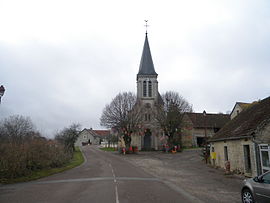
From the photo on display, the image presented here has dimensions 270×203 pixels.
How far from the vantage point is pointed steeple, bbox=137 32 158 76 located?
48.6m

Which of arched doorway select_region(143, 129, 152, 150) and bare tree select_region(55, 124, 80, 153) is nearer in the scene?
bare tree select_region(55, 124, 80, 153)

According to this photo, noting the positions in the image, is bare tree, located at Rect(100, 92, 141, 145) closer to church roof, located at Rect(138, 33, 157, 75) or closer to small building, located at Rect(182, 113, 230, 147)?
church roof, located at Rect(138, 33, 157, 75)

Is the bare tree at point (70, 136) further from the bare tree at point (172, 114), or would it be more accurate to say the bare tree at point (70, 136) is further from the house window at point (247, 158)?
the house window at point (247, 158)

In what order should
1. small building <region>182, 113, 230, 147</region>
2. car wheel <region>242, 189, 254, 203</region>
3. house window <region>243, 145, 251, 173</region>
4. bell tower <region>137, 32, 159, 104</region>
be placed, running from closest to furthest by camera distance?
car wheel <region>242, 189, 254, 203</region>, house window <region>243, 145, 251, 173</region>, small building <region>182, 113, 230, 147</region>, bell tower <region>137, 32, 159, 104</region>

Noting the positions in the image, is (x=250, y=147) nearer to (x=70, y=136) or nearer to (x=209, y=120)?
(x=70, y=136)

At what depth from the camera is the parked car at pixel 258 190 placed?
6321mm

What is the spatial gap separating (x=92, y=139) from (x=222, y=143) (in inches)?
3077

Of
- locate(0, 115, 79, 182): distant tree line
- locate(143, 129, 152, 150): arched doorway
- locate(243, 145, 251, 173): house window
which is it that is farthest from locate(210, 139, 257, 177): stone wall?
locate(143, 129, 152, 150): arched doorway

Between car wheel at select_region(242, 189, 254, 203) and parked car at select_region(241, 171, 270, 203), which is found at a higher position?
parked car at select_region(241, 171, 270, 203)

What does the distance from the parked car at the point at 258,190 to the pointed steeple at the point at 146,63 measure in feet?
138

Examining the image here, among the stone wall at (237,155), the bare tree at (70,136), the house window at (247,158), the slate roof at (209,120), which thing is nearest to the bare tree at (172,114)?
the slate roof at (209,120)

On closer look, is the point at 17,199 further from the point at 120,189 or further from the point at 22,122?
the point at 22,122

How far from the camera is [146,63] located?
162 ft

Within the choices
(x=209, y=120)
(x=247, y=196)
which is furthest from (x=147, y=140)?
(x=247, y=196)
